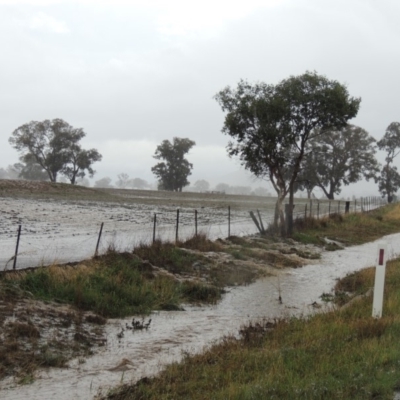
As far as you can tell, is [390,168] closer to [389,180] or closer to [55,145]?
[389,180]

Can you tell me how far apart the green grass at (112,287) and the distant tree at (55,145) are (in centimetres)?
6855

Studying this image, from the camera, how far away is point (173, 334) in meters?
10.3

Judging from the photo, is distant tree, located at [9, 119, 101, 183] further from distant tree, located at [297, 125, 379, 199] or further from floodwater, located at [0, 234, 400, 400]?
floodwater, located at [0, 234, 400, 400]

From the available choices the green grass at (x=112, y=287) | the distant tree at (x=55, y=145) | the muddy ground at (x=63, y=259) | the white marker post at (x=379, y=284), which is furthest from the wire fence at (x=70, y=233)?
the distant tree at (x=55, y=145)

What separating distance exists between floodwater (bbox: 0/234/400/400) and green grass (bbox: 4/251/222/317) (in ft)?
1.93

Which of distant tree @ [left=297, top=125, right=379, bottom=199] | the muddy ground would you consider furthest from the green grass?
distant tree @ [left=297, top=125, right=379, bottom=199]

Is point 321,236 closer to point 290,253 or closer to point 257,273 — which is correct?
point 290,253

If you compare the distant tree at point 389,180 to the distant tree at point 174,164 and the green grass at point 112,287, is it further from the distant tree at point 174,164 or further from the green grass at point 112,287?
the green grass at point 112,287

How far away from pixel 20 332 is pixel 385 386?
590 centimetres

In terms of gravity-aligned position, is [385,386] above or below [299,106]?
below

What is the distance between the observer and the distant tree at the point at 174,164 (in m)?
87.9

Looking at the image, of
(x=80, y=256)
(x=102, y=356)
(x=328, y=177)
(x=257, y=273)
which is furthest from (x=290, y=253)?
(x=328, y=177)

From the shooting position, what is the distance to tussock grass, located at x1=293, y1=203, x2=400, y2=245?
27.5 metres

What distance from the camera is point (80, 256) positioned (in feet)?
51.8
